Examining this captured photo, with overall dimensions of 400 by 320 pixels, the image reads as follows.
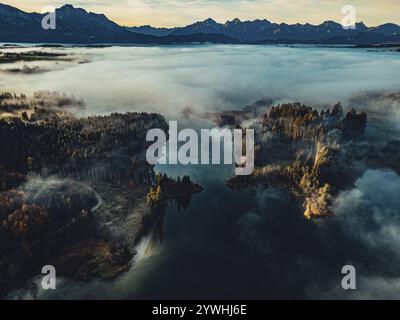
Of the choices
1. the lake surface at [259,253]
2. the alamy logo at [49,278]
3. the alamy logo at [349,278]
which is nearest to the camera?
the alamy logo at [49,278]

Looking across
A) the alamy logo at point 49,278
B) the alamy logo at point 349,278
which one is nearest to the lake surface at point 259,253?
the alamy logo at point 349,278

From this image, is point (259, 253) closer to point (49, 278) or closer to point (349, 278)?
point (349, 278)

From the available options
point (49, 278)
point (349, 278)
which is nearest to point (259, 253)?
point (349, 278)

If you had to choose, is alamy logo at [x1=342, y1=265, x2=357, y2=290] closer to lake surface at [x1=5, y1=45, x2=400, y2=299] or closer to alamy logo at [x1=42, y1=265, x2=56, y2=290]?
lake surface at [x1=5, y1=45, x2=400, y2=299]

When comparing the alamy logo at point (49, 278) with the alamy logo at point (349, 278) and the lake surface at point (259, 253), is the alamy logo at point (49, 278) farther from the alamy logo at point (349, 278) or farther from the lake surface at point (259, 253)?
the alamy logo at point (349, 278)

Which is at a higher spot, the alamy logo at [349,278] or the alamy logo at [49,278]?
the alamy logo at [49,278]

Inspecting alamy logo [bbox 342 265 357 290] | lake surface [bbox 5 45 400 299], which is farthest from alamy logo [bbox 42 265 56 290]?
alamy logo [bbox 342 265 357 290]

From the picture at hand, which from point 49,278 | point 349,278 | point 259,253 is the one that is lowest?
point 349,278

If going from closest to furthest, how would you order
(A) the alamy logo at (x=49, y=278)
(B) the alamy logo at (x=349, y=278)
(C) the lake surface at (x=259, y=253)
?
(A) the alamy logo at (x=49, y=278)
(C) the lake surface at (x=259, y=253)
(B) the alamy logo at (x=349, y=278)

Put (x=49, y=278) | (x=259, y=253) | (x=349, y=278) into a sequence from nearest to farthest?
(x=49, y=278)
(x=349, y=278)
(x=259, y=253)

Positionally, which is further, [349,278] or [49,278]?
A: [349,278]
